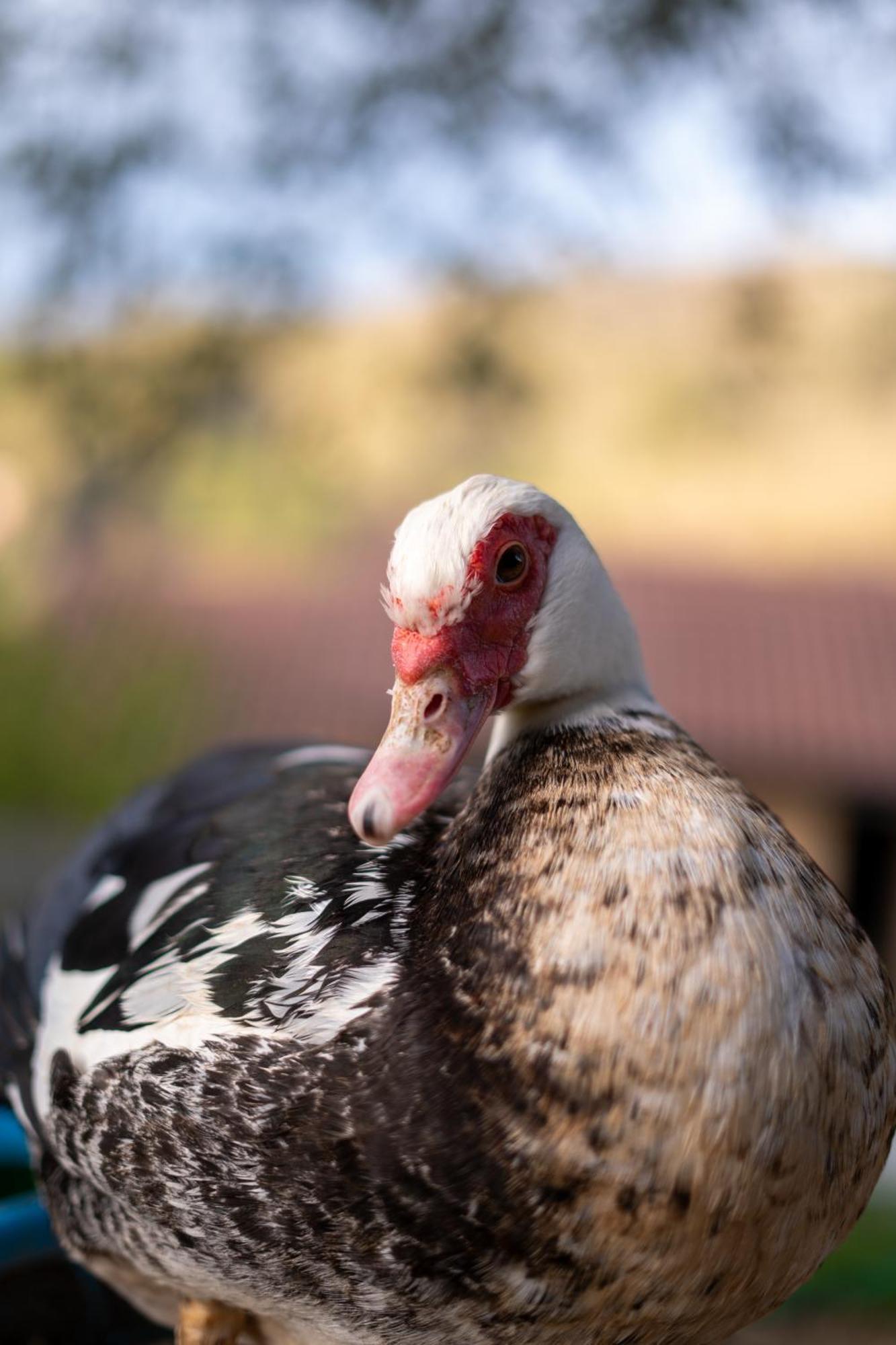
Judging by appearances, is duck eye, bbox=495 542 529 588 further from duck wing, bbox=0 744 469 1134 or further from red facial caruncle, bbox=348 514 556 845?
duck wing, bbox=0 744 469 1134

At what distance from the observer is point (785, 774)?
957cm

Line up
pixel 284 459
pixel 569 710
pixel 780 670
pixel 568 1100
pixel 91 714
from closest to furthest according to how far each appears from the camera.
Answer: pixel 568 1100 < pixel 569 710 < pixel 284 459 < pixel 91 714 < pixel 780 670

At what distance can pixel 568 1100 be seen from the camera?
115 cm

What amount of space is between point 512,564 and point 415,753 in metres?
0.23

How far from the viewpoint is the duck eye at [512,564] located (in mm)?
1308

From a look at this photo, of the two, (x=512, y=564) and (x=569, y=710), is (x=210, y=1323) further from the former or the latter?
(x=512, y=564)

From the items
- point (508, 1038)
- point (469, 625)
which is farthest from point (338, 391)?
point (508, 1038)

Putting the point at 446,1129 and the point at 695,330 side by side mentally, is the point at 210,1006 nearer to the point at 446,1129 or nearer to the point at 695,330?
the point at 446,1129

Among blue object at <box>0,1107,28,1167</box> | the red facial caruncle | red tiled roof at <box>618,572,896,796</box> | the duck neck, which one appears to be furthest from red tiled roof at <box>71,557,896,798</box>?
the red facial caruncle

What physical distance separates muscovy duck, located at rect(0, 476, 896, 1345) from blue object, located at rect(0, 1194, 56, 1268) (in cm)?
64

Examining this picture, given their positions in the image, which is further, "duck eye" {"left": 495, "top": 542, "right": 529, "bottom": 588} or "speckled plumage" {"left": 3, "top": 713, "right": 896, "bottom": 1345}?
"duck eye" {"left": 495, "top": 542, "right": 529, "bottom": 588}

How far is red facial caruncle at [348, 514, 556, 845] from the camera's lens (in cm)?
121

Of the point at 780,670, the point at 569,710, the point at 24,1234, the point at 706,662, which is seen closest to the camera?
the point at 569,710

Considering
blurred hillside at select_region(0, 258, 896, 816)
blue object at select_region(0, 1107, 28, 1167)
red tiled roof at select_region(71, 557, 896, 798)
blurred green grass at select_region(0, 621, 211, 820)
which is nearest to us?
blue object at select_region(0, 1107, 28, 1167)
